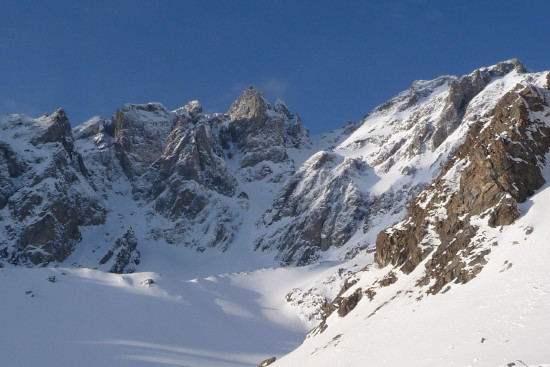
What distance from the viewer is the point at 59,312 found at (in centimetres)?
9356

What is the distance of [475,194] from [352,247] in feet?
359

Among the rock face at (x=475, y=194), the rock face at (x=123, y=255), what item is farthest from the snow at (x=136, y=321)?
the rock face at (x=123, y=255)

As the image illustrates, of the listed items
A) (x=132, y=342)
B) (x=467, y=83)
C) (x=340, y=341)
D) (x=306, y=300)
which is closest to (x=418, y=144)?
(x=467, y=83)

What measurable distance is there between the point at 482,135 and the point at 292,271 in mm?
90536

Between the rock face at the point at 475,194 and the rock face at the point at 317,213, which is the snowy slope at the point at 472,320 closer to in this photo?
the rock face at the point at 475,194

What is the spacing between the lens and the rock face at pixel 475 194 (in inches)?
1651

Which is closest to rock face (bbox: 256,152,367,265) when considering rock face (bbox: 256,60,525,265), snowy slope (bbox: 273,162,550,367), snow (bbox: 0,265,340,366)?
rock face (bbox: 256,60,525,265)

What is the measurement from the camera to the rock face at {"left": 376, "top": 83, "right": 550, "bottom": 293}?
41938 mm

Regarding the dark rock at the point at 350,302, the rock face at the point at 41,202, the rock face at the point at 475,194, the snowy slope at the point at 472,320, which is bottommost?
the snowy slope at the point at 472,320

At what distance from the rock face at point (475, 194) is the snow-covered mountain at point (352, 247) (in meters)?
0.13

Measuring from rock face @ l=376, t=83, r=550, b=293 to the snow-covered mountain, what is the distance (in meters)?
0.13

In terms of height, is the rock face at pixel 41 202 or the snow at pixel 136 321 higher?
the rock face at pixel 41 202

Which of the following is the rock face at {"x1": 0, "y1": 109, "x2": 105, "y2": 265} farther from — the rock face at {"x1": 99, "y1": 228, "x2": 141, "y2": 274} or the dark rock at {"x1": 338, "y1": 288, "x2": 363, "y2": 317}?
the dark rock at {"x1": 338, "y1": 288, "x2": 363, "y2": 317}

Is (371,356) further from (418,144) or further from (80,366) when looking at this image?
(418,144)
